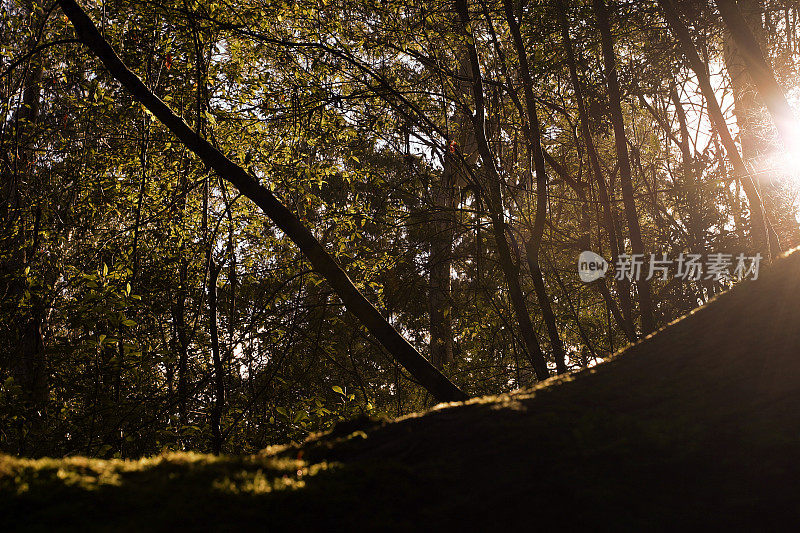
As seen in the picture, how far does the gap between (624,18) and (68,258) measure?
30.9 ft

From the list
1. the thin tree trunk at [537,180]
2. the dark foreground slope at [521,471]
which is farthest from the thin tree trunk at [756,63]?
the dark foreground slope at [521,471]

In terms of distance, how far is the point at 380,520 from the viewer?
1176 mm

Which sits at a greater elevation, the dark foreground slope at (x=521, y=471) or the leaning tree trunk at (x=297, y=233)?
the leaning tree trunk at (x=297, y=233)

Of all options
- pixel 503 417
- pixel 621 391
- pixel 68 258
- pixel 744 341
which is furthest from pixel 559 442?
pixel 68 258

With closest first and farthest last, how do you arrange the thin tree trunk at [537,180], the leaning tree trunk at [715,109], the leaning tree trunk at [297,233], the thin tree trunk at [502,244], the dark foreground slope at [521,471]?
the dark foreground slope at [521,471], the leaning tree trunk at [297,233], the thin tree trunk at [502,244], the thin tree trunk at [537,180], the leaning tree trunk at [715,109]

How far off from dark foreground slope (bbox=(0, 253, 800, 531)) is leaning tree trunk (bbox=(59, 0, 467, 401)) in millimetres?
1493

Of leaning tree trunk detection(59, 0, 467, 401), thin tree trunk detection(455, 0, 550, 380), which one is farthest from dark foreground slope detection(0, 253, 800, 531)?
thin tree trunk detection(455, 0, 550, 380)

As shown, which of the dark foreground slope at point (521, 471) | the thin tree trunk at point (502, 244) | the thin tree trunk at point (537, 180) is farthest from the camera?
the thin tree trunk at point (537, 180)

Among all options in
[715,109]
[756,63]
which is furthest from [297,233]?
[715,109]

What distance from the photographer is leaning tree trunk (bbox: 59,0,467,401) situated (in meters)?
3.18

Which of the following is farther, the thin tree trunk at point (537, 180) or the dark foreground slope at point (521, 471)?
the thin tree trunk at point (537, 180)

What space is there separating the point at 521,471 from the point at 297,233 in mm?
2276

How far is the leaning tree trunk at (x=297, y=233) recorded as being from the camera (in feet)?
10.4

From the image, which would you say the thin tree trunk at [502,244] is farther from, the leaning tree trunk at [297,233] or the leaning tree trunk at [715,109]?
the leaning tree trunk at [715,109]
